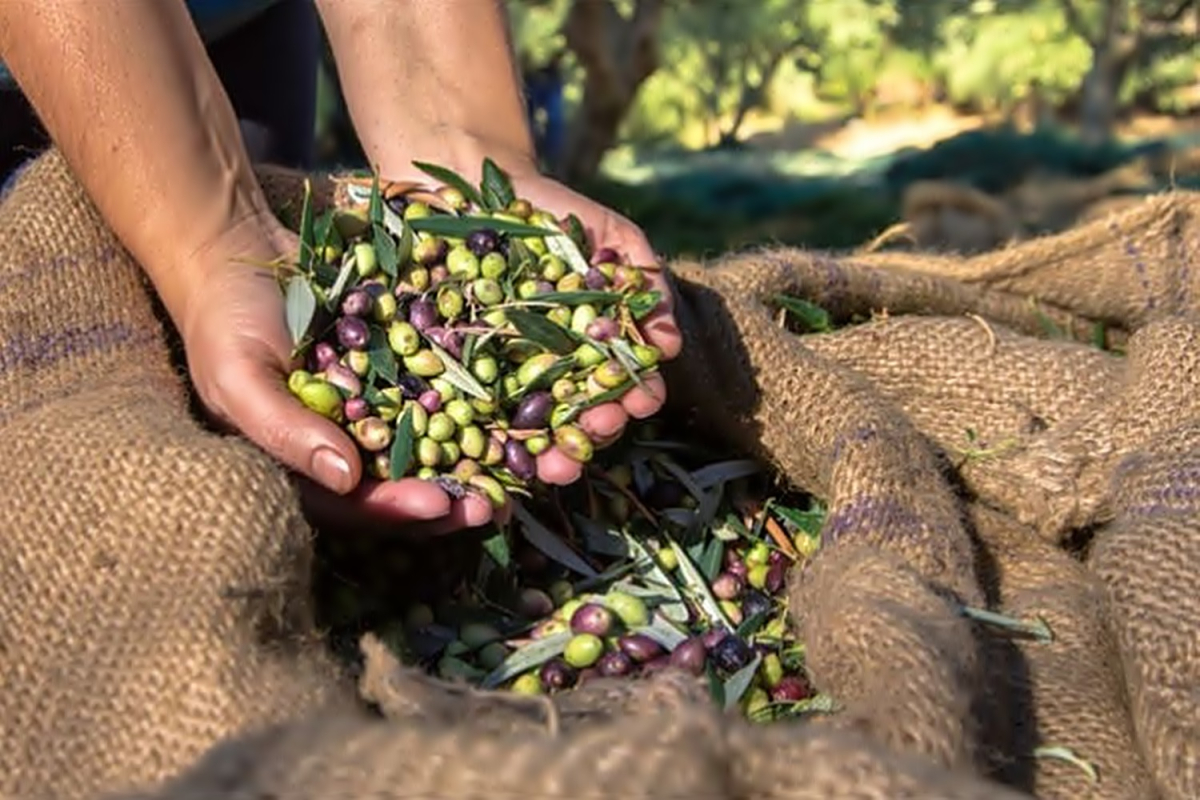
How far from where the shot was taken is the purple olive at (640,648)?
1.37m

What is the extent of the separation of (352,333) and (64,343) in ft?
0.93

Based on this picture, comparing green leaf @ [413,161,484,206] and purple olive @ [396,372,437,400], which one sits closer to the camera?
purple olive @ [396,372,437,400]

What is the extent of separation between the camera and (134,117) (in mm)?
1394

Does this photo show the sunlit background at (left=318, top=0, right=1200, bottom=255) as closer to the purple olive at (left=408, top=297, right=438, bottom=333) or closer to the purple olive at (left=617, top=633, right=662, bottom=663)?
the purple olive at (left=408, top=297, right=438, bottom=333)

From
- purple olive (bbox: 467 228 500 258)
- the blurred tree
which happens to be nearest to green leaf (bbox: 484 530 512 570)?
purple olive (bbox: 467 228 500 258)

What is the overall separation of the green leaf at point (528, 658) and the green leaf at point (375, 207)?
446 millimetres

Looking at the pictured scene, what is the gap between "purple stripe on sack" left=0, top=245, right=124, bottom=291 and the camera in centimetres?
148

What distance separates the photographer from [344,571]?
1435mm

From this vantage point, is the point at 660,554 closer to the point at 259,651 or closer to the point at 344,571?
the point at 344,571

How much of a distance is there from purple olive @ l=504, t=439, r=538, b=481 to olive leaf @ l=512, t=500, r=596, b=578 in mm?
85

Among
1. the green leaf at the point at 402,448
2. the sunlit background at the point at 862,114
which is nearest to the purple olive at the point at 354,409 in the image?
the green leaf at the point at 402,448

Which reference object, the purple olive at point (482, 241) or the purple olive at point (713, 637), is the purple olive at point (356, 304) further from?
the purple olive at point (713, 637)

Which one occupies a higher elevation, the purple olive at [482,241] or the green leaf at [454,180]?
the green leaf at [454,180]

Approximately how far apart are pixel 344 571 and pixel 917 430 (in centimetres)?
63
